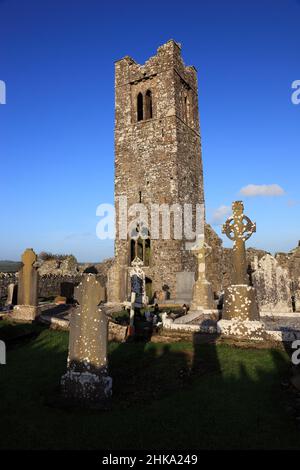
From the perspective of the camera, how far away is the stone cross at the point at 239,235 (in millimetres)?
8188

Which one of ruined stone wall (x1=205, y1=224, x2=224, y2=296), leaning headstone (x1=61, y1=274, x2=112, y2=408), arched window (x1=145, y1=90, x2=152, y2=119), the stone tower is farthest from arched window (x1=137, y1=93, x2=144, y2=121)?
leaning headstone (x1=61, y1=274, x2=112, y2=408)

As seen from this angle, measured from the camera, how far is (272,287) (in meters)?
11.8

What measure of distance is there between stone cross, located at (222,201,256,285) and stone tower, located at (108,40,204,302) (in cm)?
982

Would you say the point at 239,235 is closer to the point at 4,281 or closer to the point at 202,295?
the point at 202,295

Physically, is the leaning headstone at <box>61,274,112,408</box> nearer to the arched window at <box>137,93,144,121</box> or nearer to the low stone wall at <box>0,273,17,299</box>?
the low stone wall at <box>0,273,17,299</box>

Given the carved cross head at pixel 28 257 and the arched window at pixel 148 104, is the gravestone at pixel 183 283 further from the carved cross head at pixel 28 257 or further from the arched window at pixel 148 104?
the arched window at pixel 148 104

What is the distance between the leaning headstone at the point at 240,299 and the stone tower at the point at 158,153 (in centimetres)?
981

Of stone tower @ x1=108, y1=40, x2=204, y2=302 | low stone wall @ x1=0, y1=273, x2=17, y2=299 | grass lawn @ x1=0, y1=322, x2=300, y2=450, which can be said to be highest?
stone tower @ x1=108, y1=40, x2=204, y2=302

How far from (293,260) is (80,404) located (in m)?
18.0

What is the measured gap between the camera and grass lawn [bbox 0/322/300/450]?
368cm

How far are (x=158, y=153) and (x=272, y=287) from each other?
1204 centimetres
